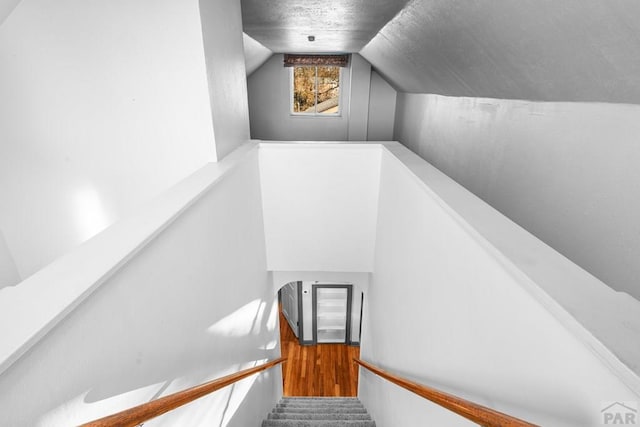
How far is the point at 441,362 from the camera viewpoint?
176 cm

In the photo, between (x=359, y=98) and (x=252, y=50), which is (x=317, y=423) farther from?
(x=359, y=98)

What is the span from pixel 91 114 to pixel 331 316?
5695 mm

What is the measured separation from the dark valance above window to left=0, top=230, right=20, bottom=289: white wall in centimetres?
517

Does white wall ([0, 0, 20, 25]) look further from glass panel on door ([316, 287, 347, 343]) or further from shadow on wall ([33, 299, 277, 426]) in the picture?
glass panel on door ([316, 287, 347, 343])

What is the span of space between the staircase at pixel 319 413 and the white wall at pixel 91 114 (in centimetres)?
267

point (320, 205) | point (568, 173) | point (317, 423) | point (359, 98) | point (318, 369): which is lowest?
point (318, 369)

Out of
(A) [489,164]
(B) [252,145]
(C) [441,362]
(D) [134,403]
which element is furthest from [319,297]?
(D) [134,403]

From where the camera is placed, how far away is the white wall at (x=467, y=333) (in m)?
0.90

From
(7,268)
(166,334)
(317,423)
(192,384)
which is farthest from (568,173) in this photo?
(7,268)

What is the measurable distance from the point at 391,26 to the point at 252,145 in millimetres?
1783

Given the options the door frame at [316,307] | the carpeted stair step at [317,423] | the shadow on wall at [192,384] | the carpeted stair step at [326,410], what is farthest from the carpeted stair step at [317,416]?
the door frame at [316,307]

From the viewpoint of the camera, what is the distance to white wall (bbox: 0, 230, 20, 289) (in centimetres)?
279

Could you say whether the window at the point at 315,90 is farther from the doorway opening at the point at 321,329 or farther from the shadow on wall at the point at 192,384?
the shadow on wall at the point at 192,384

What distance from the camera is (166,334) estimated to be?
1493mm
